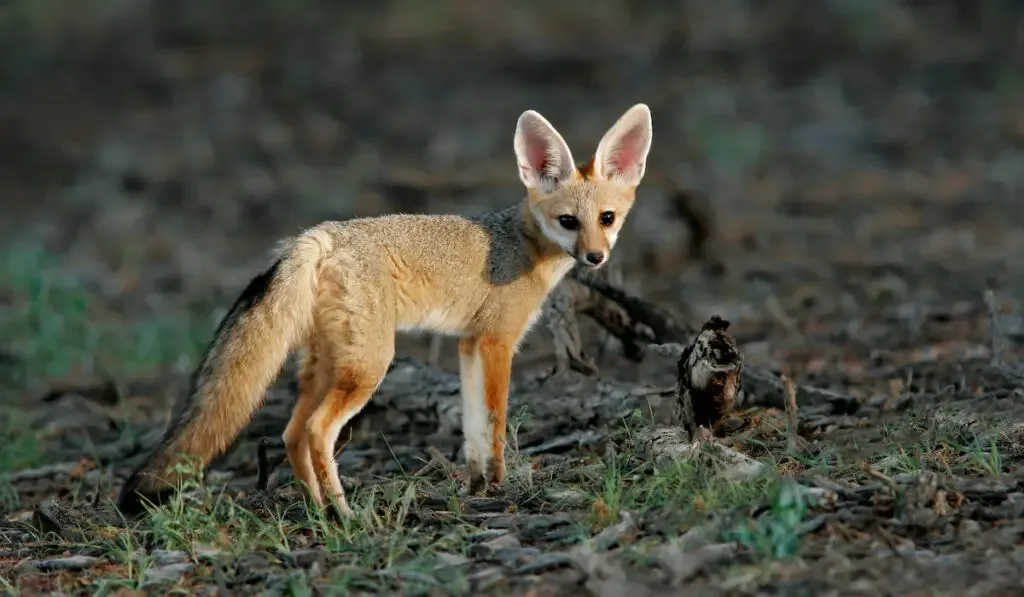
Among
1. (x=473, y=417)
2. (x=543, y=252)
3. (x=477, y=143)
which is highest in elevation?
(x=477, y=143)

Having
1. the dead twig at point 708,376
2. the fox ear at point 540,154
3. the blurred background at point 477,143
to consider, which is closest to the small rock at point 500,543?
the dead twig at point 708,376

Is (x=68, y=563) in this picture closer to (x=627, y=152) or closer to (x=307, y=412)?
(x=307, y=412)

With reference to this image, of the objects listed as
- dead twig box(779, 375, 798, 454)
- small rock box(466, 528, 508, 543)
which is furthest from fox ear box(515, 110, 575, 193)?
small rock box(466, 528, 508, 543)

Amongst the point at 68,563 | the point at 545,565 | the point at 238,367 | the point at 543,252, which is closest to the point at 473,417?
the point at 543,252

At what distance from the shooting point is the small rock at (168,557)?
4.77m

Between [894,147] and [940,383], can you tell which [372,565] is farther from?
[894,147]

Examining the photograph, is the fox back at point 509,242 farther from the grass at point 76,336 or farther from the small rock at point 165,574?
the grass at point 76,336

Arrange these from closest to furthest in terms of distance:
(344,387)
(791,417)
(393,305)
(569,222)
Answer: (791,417)
(344,387)
(393,305)
(569,222)

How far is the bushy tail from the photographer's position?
5.11 m

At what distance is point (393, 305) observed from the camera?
5.68 meters

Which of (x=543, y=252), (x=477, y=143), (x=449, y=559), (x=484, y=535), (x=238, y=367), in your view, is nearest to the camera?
(x=449, y=559)

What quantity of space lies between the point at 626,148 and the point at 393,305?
1473mm

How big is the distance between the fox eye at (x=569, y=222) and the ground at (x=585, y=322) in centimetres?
90

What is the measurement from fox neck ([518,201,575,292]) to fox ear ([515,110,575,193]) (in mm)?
168
